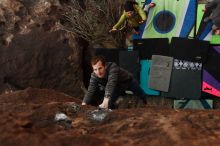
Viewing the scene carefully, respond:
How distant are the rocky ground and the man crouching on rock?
212 centimetres

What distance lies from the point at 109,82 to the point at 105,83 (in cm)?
26

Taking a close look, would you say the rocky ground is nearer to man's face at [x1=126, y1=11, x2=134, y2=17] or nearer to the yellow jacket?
man's face at [x1=126, y1=11, x2=134, y2=17]

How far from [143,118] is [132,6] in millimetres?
7795

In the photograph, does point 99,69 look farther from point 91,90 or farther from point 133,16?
point 133,16

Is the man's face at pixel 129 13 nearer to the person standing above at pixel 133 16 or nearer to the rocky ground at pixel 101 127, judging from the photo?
the person standing above at pixel 133 16

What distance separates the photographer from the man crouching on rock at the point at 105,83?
21.7 feet

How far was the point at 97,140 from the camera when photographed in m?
3.50

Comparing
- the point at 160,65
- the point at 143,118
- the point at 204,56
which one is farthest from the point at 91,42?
the point at 143,118

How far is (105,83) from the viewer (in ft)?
23.2

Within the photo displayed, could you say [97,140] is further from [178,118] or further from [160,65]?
[160,65]

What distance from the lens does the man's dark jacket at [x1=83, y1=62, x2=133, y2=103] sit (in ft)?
22.2

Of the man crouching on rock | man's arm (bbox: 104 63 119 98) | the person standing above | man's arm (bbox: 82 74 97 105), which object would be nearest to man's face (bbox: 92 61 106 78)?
the man crouching on rock

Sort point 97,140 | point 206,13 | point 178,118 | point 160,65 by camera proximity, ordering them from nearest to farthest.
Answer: point 97,140, point 178,118, point 206,13, point 160,65

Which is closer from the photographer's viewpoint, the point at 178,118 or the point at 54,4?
the point at 178,118
